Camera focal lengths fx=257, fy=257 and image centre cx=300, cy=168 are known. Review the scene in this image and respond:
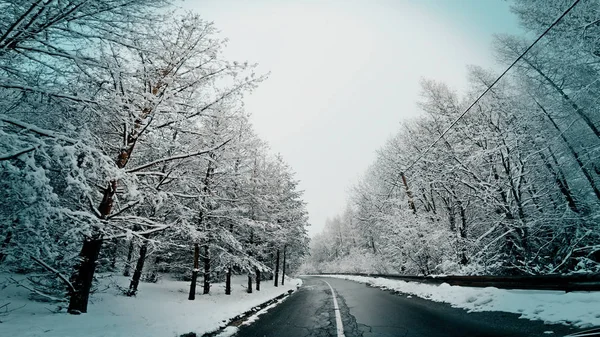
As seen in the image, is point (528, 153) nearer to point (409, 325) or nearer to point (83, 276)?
point (409, 325)

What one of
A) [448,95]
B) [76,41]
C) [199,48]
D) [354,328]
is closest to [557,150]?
[448,95]

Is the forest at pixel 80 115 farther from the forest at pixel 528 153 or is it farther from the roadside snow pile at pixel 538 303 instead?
the forest at pixel 528 153

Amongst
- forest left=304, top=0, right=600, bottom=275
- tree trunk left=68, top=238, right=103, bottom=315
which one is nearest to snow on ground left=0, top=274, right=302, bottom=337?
tree trunk left=68, top=238, right=103, bottom=315

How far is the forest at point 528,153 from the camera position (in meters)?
9.20

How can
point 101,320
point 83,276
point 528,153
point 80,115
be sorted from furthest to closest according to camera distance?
point 528,153, point 101,320, point 83,276, point 80,115

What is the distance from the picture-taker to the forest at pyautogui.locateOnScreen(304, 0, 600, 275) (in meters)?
9.20

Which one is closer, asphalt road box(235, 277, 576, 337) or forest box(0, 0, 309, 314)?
forest box(0, 0, 309, 314)

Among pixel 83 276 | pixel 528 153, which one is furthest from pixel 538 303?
pixel 83 276

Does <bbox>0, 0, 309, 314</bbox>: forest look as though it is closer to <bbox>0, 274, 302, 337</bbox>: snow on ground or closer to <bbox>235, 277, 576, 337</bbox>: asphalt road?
<bbox>0, 274, 302, 337</bbox>: snow on ground

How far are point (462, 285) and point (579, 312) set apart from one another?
555cm

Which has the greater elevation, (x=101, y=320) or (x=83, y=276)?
(x=83, y=276)

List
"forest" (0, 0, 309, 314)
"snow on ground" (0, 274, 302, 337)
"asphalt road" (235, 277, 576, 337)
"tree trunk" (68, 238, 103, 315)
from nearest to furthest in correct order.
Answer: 1. "forest" (0, 0, 309, 314)
2. "asphalt road" (235, 277, 576, 337)
3. "snow on ground" (0, 274, 302, 337)
4. "tree trunk" (68, 238, 103, 315)

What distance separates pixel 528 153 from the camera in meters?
11.2

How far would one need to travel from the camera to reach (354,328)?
593 cm
